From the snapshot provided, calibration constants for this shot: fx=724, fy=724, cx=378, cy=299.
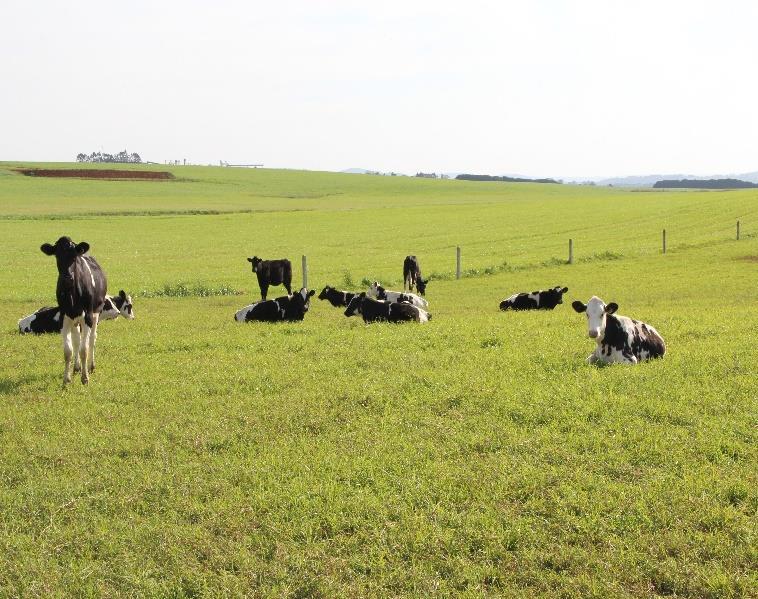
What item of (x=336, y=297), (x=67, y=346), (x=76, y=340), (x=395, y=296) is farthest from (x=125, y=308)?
(x=67, y=346)

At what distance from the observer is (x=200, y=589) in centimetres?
570

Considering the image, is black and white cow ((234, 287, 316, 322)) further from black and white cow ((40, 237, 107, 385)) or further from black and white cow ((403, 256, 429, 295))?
black and white cow ((403, 256, 429, 295))

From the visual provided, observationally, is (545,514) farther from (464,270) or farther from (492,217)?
(492,217)

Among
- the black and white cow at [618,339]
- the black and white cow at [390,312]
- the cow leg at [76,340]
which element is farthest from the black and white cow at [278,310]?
the black and white cow at [618,339]

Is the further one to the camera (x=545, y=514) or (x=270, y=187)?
(x=270, y=187)

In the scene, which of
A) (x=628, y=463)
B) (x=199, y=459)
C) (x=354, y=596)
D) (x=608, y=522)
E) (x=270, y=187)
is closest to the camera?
(x=354, y=596)

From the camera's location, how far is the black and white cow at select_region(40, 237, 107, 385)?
38.6 ft

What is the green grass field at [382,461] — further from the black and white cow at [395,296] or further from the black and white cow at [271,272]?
the black and white cow at [271,272]

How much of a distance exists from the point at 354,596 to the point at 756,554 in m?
3.16

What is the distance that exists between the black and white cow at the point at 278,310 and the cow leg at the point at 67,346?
680 cm

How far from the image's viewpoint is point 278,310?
18766mm

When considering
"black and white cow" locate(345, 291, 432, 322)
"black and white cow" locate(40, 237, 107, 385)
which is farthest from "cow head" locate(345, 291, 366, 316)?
"black and white cow" locate(40, 237, 107, 385)

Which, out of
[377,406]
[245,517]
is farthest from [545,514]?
[377,406]

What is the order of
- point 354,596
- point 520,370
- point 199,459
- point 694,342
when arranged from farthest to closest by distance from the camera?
point 694,342
point 520,370
point 199,459
point 354,596
